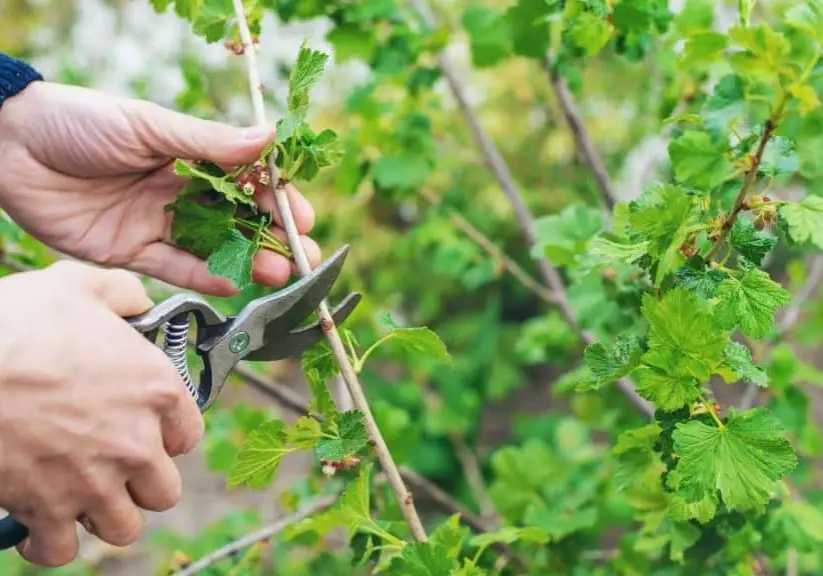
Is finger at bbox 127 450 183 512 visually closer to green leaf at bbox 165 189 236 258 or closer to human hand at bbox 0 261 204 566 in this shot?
human hand at bbox 0 261 204 566

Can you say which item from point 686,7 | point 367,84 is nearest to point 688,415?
point 686,7

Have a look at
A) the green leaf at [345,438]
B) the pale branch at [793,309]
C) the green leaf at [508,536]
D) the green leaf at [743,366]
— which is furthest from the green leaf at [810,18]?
the pale branch at [793,309]

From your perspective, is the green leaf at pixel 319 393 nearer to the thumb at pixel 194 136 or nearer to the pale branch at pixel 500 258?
the thumb at pixel 194 136

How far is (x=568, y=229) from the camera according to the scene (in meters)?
1.19

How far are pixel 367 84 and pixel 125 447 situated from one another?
3.31ft

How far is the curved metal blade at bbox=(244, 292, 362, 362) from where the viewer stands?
0.91 metres

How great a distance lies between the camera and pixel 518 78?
154 inches

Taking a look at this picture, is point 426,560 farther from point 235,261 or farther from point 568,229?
point 568,229

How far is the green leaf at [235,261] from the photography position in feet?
2.84

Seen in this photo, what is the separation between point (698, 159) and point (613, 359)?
0.22 metres

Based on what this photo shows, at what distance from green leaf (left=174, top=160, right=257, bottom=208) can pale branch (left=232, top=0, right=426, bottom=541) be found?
40 mm

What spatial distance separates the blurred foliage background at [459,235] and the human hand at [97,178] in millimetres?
164

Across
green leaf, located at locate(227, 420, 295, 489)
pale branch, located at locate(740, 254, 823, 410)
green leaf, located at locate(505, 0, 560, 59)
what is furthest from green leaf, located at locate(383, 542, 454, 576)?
pale branch, located at locate(740, 254, 823, 410)

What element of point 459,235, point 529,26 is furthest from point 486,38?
point 459,235
